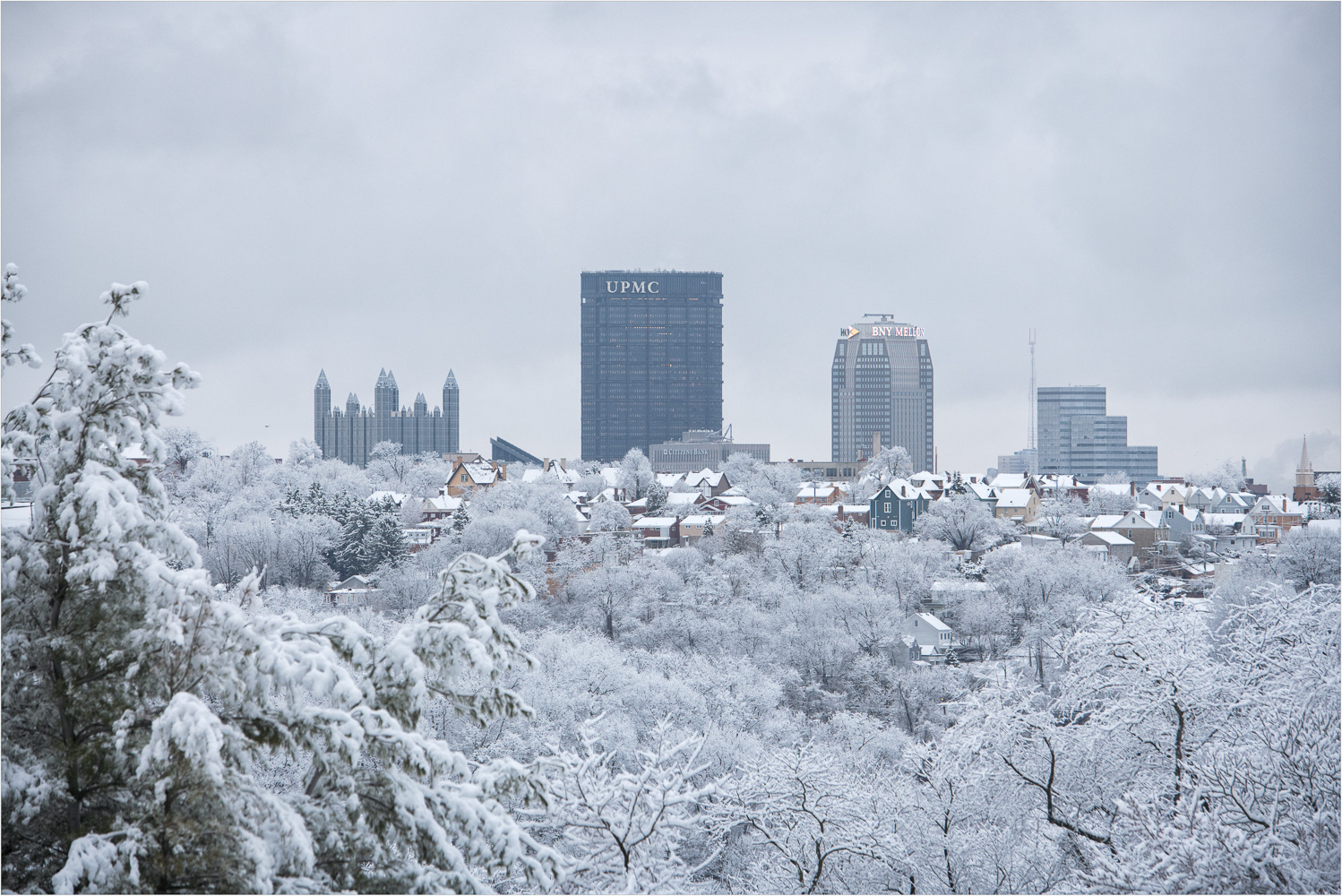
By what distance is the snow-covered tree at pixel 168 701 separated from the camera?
576 cm

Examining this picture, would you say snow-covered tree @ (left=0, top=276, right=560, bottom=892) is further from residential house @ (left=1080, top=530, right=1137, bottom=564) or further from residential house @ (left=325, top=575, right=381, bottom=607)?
residential house @ (left=1080, top=530, right=1137, bottom=564)

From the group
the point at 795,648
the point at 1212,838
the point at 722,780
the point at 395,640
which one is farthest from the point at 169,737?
the point at 795,648

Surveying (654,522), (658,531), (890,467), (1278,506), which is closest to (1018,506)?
(1278,506)

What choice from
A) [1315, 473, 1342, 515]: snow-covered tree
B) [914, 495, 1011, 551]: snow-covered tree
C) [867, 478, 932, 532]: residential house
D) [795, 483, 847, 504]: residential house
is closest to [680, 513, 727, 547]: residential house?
[867, 478, 932, 532]: residential house

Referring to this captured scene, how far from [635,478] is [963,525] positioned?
119 feet

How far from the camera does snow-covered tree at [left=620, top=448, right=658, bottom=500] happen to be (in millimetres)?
88875

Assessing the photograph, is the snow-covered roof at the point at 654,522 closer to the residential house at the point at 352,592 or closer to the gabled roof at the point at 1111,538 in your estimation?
the residential house at the point at 352,592

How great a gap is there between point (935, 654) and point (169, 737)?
4036 centimetres

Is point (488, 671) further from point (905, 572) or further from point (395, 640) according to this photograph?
point (905, 572)

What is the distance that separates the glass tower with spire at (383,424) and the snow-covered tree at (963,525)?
128 metres

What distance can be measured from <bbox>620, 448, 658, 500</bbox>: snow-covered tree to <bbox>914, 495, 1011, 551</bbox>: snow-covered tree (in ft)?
84.3

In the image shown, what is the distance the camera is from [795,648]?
39625mm

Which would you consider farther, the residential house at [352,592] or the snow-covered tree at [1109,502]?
the snow-covered tree at [1109,502]

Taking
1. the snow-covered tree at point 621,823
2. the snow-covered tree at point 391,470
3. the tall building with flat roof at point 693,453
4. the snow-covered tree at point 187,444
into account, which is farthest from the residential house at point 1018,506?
the tall building with flat roof at point 693,453
